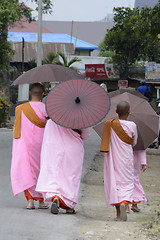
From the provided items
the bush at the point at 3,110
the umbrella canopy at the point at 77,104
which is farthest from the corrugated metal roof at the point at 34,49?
the umbrella canopy at the point at 77,104

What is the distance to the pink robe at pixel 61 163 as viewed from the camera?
676cm

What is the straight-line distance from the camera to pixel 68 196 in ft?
22.2

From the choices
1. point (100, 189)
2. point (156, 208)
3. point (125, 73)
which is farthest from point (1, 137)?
point (125, 73)

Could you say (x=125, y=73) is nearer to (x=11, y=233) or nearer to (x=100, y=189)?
(x=100, y=189)

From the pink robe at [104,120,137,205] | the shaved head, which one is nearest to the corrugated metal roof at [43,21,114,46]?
the shaved head

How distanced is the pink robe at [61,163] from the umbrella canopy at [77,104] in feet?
0.92

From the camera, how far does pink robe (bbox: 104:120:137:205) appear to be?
7023 mm

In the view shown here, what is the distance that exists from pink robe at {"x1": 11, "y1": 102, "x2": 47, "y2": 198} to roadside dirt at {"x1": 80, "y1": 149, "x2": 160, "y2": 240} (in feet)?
2.64

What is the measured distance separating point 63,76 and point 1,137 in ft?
36.8

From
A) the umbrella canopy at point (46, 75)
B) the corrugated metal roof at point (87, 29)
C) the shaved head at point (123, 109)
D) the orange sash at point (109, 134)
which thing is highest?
the corrugated metal roof at point (87, 29)

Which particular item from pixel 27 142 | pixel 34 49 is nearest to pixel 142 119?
pixel 27 142

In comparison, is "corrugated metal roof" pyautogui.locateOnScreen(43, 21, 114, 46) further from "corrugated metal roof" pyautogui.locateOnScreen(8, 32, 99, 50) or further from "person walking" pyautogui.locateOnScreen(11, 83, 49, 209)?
"person walking" pyautogui.locateOnScreen(11, 83, 49, 209)

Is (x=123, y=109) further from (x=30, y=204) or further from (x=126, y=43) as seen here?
(x=126, y=43)

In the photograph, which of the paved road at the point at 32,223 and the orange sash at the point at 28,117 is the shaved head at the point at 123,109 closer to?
the orange sash at the point at 28,117
